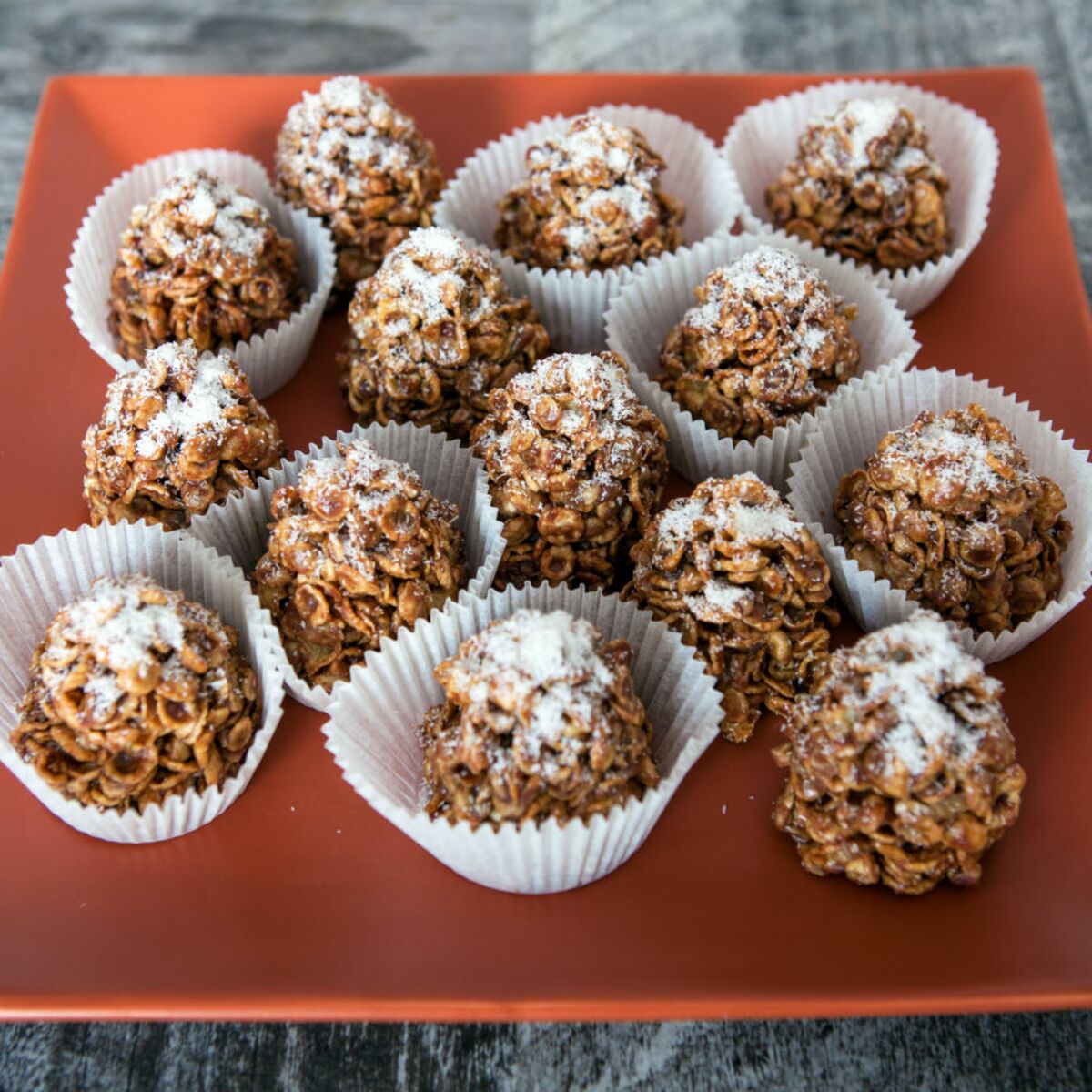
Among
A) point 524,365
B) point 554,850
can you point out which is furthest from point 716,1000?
point 524,365

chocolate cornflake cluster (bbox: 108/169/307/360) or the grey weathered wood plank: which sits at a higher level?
chocolate cornflake cluster (bbox: 108/169/307/360)

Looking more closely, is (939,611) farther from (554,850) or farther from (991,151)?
(991,151)

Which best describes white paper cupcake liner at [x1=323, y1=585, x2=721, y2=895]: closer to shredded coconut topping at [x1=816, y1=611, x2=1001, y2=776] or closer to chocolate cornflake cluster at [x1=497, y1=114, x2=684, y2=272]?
shredded coconut topping at [x1=816, y1=611, x2=1001, y2=776]

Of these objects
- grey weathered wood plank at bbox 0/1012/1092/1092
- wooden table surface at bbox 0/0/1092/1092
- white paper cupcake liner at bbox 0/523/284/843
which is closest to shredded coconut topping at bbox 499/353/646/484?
white paper cupcake liner at bbox 0/523/284/843

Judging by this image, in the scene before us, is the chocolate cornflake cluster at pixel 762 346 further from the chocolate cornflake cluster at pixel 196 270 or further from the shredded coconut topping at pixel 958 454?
the chocolate cornflake cluster at pixel 196 270

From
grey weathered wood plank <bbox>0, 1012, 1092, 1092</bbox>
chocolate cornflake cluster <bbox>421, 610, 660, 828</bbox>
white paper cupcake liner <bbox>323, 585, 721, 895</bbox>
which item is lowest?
grey weathered wood plank <bbox>0, 1012, 1092, 1092</bbox>
